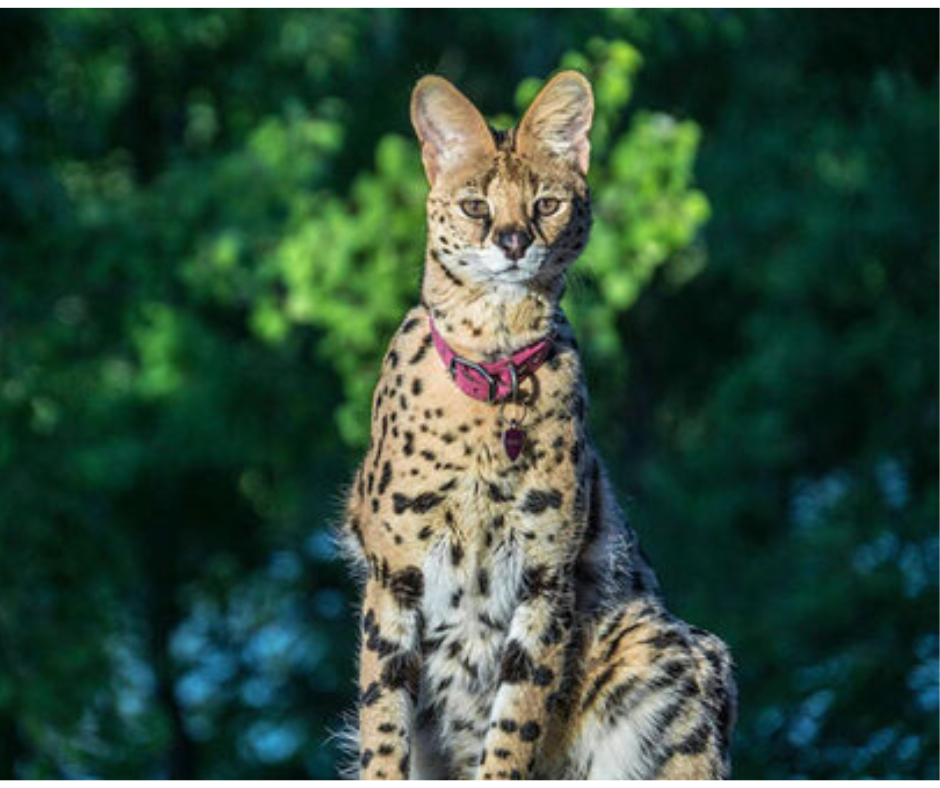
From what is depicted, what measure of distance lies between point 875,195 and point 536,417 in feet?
45.8

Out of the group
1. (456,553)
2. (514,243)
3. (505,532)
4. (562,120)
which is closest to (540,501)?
(505,532)

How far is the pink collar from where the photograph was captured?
4.46 meters

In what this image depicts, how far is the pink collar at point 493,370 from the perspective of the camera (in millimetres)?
4457

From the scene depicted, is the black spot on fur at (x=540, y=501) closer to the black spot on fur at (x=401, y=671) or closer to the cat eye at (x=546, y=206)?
the black spot on fur at (x=401, y=671)

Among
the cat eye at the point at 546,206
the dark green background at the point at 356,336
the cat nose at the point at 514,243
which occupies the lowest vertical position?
the dark green background at the point at 356,336

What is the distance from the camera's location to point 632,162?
1408 cm

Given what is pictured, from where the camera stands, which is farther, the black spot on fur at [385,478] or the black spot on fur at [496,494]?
the black spot on fur at [385,478]

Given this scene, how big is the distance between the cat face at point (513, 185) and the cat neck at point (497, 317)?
0.9 inches

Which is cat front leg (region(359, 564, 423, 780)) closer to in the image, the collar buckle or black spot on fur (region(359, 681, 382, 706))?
black spot on fur (region(359, 681, 382, 706))

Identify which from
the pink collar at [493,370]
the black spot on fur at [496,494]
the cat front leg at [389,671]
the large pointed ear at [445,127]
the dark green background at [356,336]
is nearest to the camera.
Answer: the large pointed ear at [445,127]

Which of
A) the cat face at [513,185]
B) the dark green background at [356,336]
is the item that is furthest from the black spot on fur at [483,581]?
the dark green background at [356,336]

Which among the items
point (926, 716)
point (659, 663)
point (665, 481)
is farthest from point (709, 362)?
point (659, 663)

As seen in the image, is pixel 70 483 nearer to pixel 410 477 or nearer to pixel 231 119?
pixel 231 119

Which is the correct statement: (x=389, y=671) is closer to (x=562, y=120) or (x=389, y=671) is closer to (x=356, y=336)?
(x=562, y=120)
